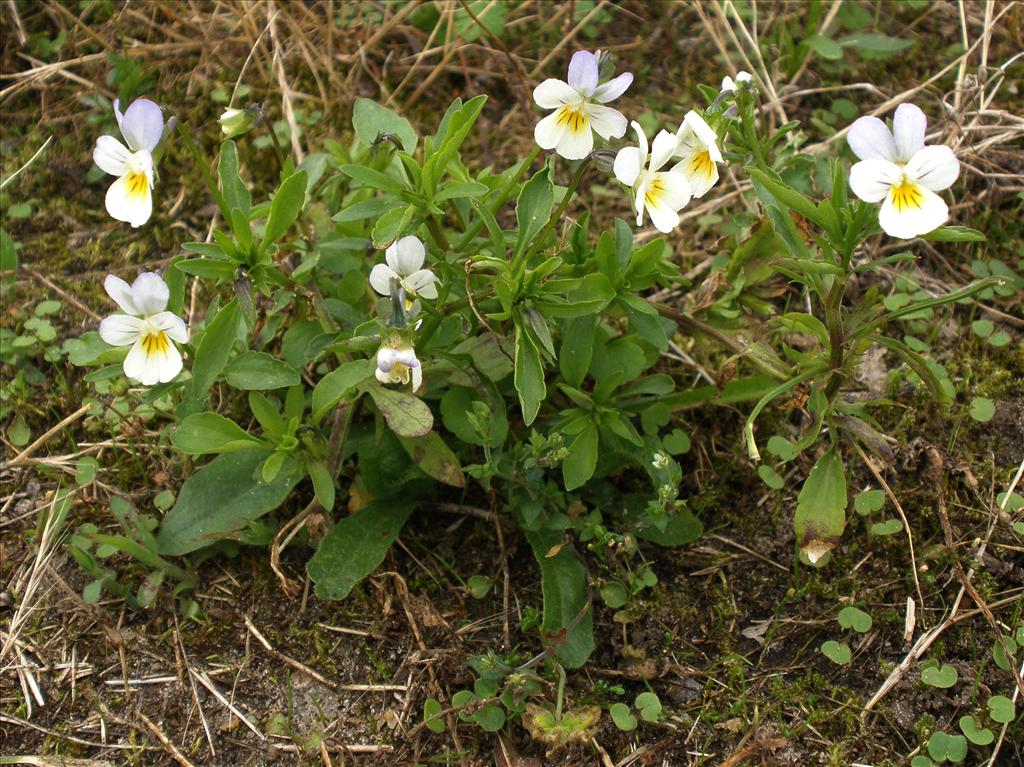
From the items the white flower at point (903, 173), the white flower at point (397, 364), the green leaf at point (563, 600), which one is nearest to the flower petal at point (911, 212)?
the white flower at point (903, 173)

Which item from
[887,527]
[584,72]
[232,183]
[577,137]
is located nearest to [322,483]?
[232,183]

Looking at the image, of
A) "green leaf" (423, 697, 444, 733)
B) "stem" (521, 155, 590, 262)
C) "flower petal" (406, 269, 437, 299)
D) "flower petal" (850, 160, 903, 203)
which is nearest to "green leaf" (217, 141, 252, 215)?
"flower petal" (406, 269, 437, 299)

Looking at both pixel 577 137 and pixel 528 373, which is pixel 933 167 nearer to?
pixel 577 137

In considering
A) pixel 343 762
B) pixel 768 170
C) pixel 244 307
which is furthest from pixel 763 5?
pixel 343 762

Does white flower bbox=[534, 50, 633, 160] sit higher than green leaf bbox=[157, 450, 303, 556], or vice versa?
white flower bbox=[534, 50, 633, 160]

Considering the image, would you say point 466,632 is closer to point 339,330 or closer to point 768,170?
point 339,330

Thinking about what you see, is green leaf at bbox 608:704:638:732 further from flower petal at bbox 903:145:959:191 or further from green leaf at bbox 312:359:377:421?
flower petal at bbox 903:145:959:191
